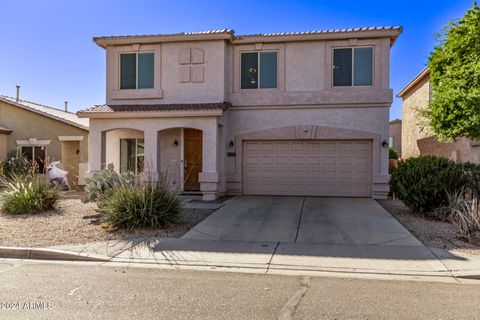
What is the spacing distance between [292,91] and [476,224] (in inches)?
333

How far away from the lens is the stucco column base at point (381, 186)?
46.0ft

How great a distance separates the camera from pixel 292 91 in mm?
14648

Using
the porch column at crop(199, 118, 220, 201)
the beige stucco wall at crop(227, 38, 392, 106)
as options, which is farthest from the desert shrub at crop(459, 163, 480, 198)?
the porch column at crop(199, 118, 220, 201)

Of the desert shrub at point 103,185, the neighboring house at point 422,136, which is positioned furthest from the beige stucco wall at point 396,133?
the desert shrub at point 103,185

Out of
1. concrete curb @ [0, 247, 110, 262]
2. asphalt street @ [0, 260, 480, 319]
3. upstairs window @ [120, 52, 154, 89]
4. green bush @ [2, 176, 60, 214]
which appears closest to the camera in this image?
asphalt street @ [0, 260, 480, 319]

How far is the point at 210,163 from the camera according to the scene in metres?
13.6

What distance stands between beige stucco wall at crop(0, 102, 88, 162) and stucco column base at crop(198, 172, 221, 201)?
Result: 8.56 metres

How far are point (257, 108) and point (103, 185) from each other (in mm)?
7246

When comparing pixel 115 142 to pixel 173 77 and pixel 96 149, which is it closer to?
pixel 96 149

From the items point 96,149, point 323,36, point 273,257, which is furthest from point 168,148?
point 273,257

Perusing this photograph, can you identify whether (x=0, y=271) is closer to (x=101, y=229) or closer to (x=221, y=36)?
(x=101, y=229)

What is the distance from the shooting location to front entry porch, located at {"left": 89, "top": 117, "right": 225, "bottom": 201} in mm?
13594

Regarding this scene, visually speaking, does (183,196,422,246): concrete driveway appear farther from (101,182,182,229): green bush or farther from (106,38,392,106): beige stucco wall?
(106,38,392,106): beige stucco wall

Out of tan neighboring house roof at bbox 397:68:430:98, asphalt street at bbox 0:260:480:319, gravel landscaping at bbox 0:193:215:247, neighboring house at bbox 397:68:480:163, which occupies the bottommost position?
asphalt street at bbox 0:260:480:319
